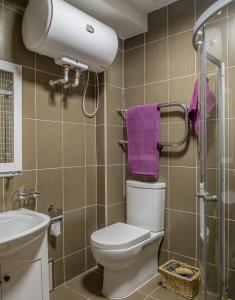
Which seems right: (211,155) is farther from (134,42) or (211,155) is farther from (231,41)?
(134,42)

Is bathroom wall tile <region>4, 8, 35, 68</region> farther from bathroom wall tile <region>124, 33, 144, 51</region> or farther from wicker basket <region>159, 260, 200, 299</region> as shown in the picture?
wicker basket <region>159, 260, 200, 299</region>

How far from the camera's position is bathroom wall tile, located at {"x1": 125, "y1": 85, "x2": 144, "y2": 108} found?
2293 mm

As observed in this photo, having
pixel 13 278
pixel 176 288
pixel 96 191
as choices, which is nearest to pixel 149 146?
pixel 96 191

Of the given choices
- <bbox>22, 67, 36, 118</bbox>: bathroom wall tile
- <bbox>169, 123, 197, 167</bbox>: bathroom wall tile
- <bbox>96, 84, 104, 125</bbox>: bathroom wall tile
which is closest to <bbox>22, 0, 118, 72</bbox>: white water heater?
<bbox>22, 67, 36, 118</bbox>: bathroom wall tile

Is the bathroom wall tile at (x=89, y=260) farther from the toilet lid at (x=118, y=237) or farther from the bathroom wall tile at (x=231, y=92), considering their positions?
the bathroom wall tile at (x=231, y=92)

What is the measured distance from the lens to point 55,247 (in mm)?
1947

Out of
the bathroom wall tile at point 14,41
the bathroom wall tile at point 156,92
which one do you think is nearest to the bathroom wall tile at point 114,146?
the bathroom wall tile at point 156,92

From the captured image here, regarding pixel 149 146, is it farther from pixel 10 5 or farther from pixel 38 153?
pixel 10 5

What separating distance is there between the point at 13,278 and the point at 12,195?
56cm

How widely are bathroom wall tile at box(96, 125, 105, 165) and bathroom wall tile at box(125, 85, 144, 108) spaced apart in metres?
0.39

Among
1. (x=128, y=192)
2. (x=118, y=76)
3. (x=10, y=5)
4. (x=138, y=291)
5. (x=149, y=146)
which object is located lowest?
(x=138, y=291)

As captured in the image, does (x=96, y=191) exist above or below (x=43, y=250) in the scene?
above

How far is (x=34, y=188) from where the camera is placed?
1811 mm

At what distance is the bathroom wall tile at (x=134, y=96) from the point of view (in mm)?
2293
